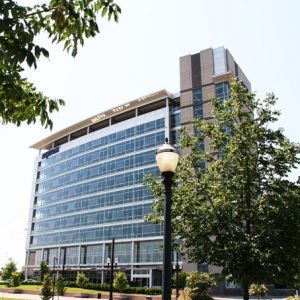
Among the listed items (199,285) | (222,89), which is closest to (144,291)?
(199,285)

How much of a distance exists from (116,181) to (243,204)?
63317 millimetres

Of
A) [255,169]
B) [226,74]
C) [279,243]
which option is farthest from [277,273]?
[226,74]

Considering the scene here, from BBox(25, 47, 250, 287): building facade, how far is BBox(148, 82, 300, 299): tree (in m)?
42.8

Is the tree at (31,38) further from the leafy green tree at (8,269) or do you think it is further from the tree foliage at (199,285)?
the leafy green tree at (8,269)

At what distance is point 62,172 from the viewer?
306 ft

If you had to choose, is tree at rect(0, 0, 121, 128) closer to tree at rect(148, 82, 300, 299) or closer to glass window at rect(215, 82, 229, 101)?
tree at rect(148, 82, 300, 299)

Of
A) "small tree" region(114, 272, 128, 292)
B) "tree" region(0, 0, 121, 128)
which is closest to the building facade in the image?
"small tree" region(114, 272, 128, 292)

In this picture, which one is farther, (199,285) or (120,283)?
(120,283)

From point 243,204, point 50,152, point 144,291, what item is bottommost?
point 144,291

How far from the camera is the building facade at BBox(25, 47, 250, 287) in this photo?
6769cm

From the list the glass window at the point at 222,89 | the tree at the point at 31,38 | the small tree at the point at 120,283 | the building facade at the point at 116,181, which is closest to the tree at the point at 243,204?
the tree at the point at 31,38

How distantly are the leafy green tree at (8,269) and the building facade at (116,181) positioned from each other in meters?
4.55

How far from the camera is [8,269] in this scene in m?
89.9

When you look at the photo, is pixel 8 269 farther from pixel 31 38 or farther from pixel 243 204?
pixel 31 38
